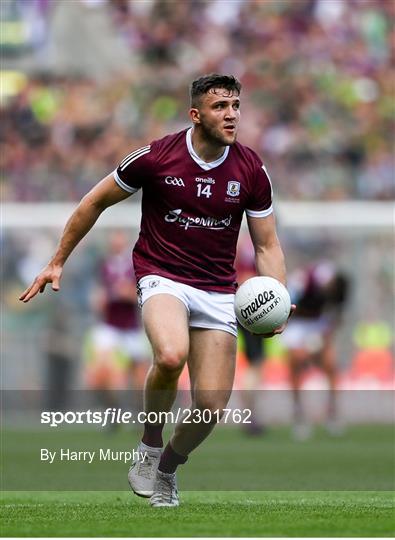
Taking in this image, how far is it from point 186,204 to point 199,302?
1.91ft

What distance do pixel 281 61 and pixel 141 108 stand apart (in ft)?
8.50

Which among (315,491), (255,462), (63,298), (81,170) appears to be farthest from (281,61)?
(315,491)

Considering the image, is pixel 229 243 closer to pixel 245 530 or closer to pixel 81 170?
pixel 245 530

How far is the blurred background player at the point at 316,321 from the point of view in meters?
16.8

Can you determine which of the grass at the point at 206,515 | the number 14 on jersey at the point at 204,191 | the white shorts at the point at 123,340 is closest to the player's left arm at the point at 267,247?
the number 14 on jersey at the point at 204,191

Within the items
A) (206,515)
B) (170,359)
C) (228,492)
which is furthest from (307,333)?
(206,515)

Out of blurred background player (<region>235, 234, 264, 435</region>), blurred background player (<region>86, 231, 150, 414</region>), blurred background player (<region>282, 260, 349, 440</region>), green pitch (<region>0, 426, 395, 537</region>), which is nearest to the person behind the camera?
green pitch (<region>0, 426, 395, 537</region>)

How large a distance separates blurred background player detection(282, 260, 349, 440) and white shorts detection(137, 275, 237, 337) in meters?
8.61

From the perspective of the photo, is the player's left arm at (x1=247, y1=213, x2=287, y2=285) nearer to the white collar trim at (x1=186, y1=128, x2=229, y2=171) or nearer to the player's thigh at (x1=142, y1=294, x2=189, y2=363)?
the white collar trim at (x1=186, y1=128, x2=229, y2=171)

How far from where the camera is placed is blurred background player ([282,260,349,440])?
55.0ft

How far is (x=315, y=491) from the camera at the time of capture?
9.26 m

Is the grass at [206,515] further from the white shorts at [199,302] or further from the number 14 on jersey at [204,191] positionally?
the number 14 on jersey at [204,191]

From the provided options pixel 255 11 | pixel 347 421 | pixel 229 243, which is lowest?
pixel 347 421

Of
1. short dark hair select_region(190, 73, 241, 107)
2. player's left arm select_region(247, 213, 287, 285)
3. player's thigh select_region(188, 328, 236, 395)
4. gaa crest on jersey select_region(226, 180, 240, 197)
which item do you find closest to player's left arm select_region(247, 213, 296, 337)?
player's left arm select_region(247, 213, 287, 285)
